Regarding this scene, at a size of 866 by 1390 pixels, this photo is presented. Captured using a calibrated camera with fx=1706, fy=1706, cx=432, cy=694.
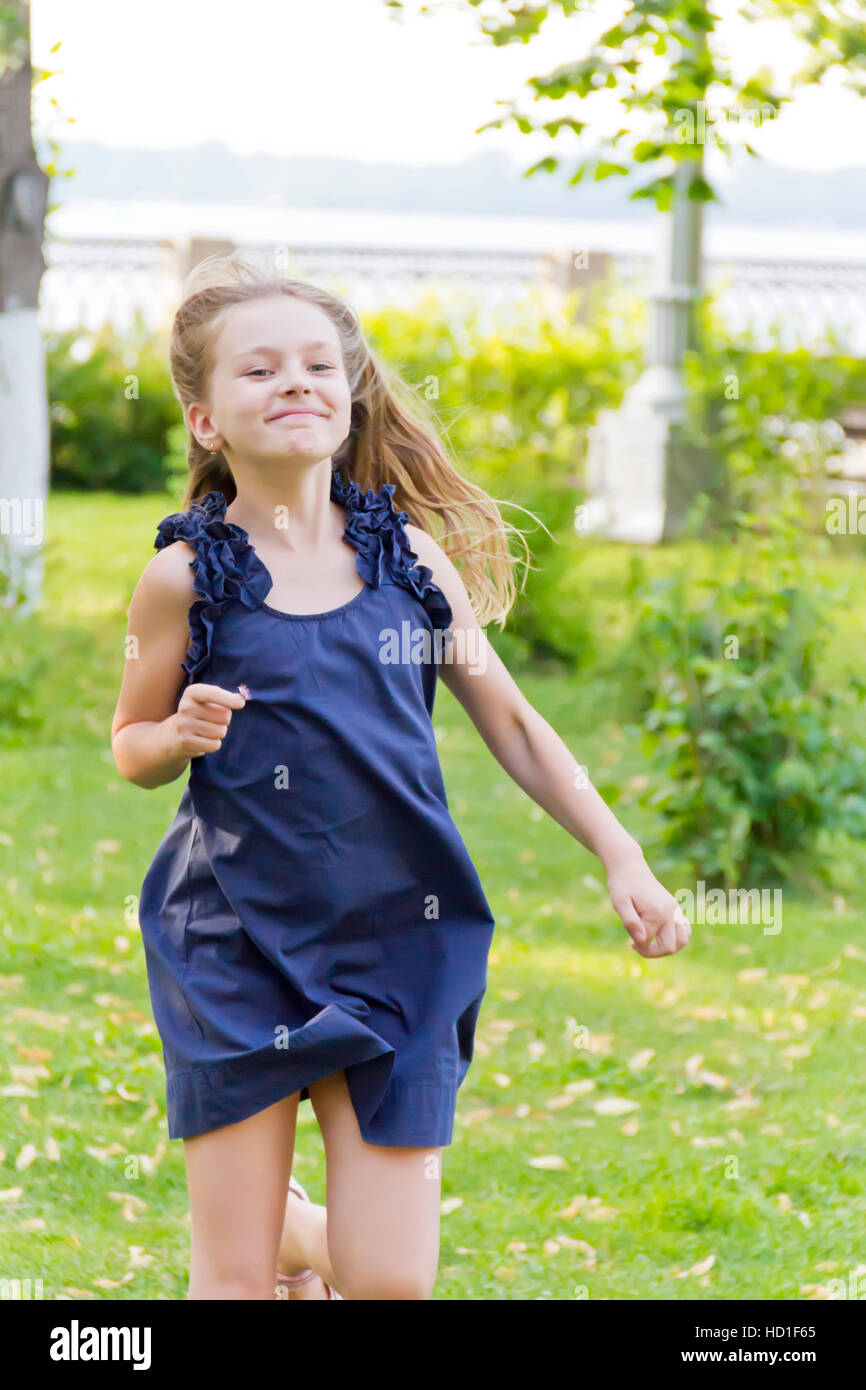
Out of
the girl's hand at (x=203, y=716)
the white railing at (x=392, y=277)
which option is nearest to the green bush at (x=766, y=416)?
the white railing at (x=392, y=277)

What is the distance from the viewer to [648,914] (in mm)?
Result: 2334

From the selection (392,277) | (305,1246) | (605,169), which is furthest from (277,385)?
(392,277)

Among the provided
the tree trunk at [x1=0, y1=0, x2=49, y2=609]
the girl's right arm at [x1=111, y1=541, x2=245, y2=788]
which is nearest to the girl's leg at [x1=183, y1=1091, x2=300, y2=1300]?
the girl's right arm at [x1=111, y1=541, x2=245, y2=788]

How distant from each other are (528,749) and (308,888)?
0.42 metres

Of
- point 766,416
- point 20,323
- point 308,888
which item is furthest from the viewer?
point 766,416

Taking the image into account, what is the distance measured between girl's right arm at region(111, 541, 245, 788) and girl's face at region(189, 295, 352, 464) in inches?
7.0

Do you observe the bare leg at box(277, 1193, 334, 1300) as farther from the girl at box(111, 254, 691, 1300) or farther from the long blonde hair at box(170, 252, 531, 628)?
the long blonde hair at box(170, 252, 531, 628)

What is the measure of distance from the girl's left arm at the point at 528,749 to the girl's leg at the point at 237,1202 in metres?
0.54

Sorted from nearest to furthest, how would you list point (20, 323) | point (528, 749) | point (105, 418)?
point (528, 749) < point (20, 323) < point (105, 418)

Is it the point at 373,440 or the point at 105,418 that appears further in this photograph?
the point at 105,418

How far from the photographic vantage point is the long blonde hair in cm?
240

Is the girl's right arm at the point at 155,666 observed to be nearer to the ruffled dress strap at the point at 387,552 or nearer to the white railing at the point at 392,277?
the ruffled dress strap at the point at 387,552

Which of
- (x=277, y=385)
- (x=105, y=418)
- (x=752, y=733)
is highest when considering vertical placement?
(x=105, y=418)

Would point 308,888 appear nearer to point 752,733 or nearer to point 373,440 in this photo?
point 373,440
